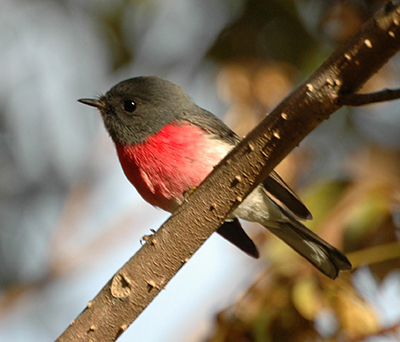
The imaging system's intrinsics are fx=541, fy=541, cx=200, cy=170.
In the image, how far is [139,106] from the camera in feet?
14.0

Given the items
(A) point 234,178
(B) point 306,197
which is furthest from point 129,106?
(A) point 234,178

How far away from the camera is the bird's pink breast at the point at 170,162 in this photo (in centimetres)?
376

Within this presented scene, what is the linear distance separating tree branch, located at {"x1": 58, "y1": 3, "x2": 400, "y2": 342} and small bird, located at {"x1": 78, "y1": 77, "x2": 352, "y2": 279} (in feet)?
3.65

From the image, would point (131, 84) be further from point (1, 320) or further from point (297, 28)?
point (1, 320)

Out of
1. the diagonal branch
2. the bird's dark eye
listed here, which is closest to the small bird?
the bird's dark eye

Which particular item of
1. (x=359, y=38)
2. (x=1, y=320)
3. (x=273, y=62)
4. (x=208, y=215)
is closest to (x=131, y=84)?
(x=273, y=62)

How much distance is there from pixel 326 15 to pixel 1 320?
14.7 ft

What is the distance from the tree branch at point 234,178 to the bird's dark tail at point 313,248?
4.18ft

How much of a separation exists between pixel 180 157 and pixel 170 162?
8 centimetres

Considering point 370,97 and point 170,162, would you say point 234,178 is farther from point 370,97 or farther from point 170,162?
point 170,162

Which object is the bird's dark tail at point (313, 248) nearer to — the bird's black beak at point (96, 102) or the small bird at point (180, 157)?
the small bird at point (180, 157)

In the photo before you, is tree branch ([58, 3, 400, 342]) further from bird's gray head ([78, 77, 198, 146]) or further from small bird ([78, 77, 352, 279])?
bird's gray head ([78, 77, 198, 146])

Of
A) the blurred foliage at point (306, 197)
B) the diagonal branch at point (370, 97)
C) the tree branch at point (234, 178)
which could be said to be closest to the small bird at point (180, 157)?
the blurred foliage at point (306, 197)

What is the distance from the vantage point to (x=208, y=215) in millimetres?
2625
